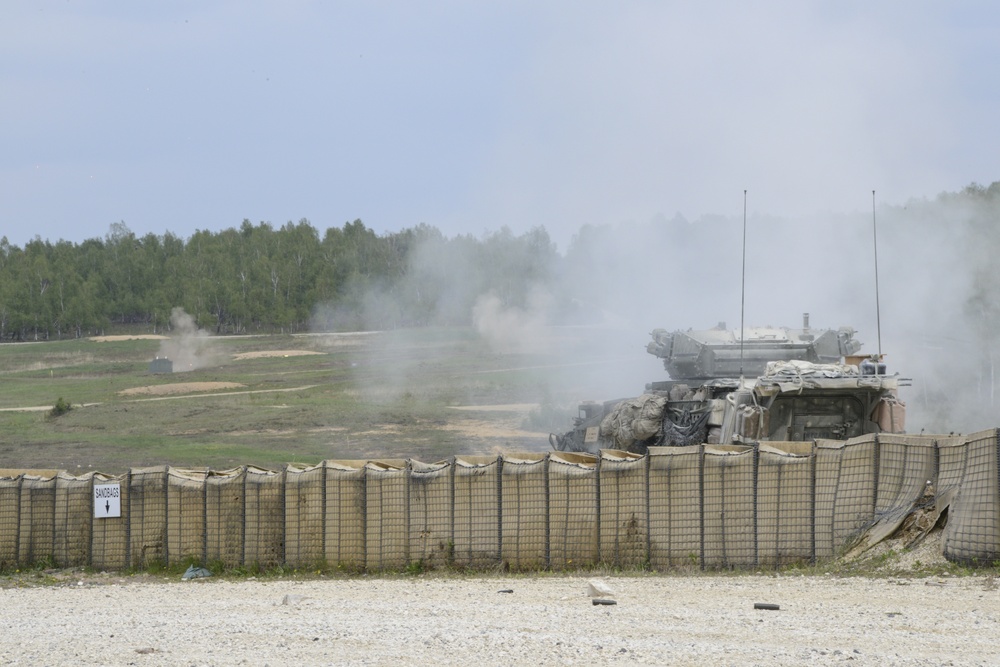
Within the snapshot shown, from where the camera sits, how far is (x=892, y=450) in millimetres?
14008

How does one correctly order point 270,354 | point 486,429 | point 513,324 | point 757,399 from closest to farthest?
1. point 757,399
2. point 486,429
3. point 513,324
4. point 270,354

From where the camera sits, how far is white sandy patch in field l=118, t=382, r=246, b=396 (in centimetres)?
5975

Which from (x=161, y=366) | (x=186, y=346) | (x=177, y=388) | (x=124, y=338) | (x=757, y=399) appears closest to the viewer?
(x=757, y=399)

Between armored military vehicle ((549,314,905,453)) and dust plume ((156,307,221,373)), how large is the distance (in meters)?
51.9

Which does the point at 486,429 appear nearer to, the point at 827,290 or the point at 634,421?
the point at 827,290

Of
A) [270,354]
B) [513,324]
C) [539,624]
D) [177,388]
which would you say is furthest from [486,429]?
[270,354]

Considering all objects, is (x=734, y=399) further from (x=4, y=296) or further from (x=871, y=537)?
(x=4, y=296)

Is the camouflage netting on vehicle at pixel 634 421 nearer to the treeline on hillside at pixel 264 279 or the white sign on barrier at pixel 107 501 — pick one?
the white sign on barrier at pixel 107 501

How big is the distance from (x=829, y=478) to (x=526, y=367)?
158 ft

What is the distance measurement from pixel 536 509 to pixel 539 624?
488cm

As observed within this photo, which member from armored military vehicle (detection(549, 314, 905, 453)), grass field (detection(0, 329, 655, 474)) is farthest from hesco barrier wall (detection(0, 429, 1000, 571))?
grass field (detection(0, 329, 655, 474))

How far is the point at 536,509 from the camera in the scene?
1561 cm

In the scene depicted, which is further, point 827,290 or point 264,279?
point 264,279

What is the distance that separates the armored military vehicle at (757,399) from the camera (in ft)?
65.6
